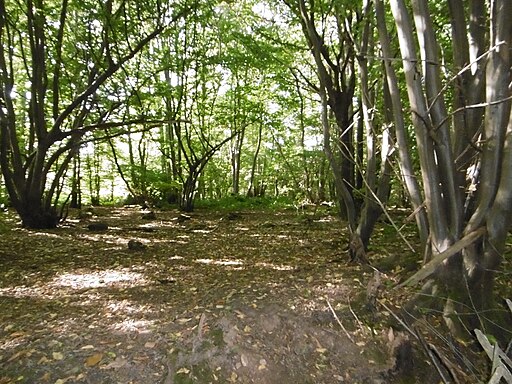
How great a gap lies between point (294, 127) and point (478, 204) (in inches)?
563

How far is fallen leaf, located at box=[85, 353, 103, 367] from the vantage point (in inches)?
105

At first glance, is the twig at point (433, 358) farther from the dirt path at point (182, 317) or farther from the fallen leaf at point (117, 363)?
the fallen leaf at point (117, 363)

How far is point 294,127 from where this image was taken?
56.4 feet

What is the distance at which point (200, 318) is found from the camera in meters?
3.32

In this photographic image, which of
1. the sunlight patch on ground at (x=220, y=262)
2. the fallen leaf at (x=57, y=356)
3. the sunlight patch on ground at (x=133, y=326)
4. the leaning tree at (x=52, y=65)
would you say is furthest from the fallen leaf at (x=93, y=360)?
the leaning tree at (x=52, y=65)

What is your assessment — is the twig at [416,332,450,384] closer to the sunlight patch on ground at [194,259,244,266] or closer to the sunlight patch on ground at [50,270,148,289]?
the sunlight patch on ground at [194,259,244,266]

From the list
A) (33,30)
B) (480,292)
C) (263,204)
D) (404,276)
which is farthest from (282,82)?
(480,292)

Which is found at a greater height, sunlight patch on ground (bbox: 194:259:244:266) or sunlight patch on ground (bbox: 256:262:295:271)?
sunlight patch on ground (bbox: 194:259:244:266)

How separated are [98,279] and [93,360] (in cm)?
182

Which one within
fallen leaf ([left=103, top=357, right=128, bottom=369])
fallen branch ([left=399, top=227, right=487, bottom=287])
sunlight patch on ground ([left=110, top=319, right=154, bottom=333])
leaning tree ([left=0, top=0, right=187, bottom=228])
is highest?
leaning tree ([left=0, top=0, right=187, bottom=228])

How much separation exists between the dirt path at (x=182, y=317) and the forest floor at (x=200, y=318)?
→ 0.04 ft

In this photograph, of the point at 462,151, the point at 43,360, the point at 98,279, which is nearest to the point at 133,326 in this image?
the point at 43,360

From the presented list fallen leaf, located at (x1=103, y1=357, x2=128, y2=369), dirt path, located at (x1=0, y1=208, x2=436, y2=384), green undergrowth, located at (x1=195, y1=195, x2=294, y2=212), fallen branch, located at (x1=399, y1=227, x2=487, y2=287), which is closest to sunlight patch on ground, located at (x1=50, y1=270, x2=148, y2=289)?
dirt path, located at (x1=0, y1=208, x2=436, y2=384)

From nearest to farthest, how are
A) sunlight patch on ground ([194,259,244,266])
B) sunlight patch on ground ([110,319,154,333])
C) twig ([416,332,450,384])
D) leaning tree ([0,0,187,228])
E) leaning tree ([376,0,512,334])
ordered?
twig ([416,332,450,384])
leaning tree ([376,0,512,334])
sunlight patch on ground ([110,319,154,333])
sunlight patch on ground ([194,259,244,266])
leaning tree ([0,0,187,228])
